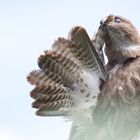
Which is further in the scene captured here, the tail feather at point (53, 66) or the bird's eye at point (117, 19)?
the bird's eye at point (117, 19)

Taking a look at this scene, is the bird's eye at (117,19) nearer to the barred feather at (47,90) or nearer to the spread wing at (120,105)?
the spread wing at (120,105)

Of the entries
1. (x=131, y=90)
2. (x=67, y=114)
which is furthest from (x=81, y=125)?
(x=131, y=90)

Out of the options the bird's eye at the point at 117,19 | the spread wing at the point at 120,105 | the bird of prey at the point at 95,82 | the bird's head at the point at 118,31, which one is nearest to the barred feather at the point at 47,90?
the bird of prey at the point at 95,82

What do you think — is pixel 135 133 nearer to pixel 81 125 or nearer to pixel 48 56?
pixel 81 125

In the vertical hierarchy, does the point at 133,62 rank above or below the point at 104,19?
below

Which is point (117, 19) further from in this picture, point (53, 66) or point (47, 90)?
point (47, 90)

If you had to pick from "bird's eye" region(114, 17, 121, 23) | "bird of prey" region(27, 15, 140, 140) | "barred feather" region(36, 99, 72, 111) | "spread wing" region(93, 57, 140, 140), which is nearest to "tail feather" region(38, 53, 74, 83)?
"bird of prey" region(27, 15, 140, 140)

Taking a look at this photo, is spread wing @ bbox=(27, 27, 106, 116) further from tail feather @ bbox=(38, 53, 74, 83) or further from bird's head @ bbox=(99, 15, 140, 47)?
bird's head @ bbox=(99, 15, 140, 47)
